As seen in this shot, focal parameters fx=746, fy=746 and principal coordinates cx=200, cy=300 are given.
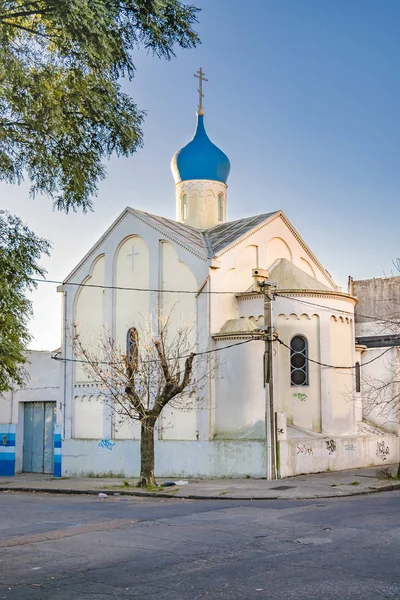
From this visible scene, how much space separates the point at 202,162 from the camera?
104 ft

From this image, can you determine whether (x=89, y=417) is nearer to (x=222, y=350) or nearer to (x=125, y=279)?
(x=125, y=279)

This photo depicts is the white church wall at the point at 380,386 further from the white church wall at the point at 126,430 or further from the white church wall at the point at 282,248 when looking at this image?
the white church wall at the point at 126,430

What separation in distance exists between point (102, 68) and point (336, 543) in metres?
7.40

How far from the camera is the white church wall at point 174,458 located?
23.2 metres

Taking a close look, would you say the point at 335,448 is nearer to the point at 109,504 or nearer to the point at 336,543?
the point at 109,504

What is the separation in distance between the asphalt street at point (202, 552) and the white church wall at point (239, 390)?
26.1 ft

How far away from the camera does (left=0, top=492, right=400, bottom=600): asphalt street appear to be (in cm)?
815

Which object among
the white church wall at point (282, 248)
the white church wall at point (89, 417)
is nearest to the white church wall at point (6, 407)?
the white church wall at point (89, 417)

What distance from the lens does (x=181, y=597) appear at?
7773 millimetres

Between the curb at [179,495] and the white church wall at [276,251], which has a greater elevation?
the white church wall at [276,251]

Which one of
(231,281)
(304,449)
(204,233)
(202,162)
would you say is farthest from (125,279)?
(304,449)

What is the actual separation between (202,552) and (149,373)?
12.1 meters

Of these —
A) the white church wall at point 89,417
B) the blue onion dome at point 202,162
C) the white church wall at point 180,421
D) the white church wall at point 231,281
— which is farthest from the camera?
the blue onion dome at point 202,162

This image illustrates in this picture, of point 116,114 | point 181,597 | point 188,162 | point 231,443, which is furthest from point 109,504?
point 188,162
